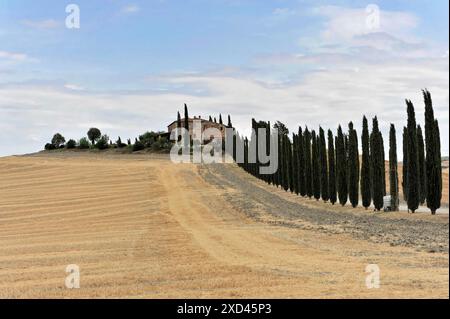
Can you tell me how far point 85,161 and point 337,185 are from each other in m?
42.0

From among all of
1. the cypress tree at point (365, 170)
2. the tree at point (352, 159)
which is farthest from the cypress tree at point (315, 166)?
the cypress tree at point (365, 170)

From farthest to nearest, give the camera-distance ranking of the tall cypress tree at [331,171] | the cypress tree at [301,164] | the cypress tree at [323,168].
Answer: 1. the cypress tree at [301,164]
2. the cypress tree at [323,168]
3. the tall cypress tree at [331,171]

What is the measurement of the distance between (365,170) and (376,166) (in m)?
1.72

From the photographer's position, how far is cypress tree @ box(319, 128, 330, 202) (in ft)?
127

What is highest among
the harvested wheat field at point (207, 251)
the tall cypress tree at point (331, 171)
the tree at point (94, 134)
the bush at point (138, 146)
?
the tree at point (94, 134)

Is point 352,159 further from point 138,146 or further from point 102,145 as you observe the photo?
point 102,145

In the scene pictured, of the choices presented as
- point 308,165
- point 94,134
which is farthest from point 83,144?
point 308,165

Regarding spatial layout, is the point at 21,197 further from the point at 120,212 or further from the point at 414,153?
the point at 414,153

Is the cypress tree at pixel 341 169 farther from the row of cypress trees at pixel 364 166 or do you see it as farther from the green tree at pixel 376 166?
the green tree at pixel 376 166

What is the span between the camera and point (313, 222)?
73.0ft

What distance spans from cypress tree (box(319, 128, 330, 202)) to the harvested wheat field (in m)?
8.25

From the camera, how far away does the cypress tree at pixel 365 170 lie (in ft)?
108

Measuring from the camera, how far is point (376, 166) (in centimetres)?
3253
